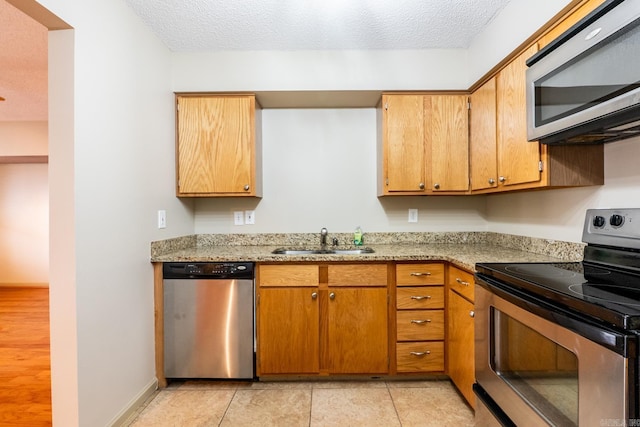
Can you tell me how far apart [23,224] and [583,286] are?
6.79 metres

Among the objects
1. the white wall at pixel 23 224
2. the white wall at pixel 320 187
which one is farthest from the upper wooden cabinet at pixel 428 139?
the white wall at pixel 23 224

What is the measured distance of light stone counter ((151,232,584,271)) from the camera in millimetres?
1827

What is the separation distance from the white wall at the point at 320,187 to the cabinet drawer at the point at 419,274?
2.13 ft

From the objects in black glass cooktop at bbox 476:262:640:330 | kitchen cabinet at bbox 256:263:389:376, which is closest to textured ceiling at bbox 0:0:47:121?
kitchen cabinet at bbox 256:263:389:376

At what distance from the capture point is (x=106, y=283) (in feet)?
5.31

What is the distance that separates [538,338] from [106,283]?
74.8 inches

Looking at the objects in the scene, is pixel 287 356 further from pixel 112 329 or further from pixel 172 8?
pixel 172 8

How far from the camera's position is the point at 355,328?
212 centimetres

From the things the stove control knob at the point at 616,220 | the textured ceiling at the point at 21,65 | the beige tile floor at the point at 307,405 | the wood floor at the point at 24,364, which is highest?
the textured ceiling at the point at 21,65

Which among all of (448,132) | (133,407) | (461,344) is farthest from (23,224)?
(461,344)

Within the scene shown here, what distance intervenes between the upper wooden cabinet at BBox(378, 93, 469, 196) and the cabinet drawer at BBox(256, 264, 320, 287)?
3.12 feet

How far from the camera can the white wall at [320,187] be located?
8.86ft

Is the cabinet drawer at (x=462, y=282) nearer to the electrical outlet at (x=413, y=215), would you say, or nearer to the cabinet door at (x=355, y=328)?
the cabinet door at (x=355, y=328)

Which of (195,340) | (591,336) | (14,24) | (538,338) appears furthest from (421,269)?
(14,24)
